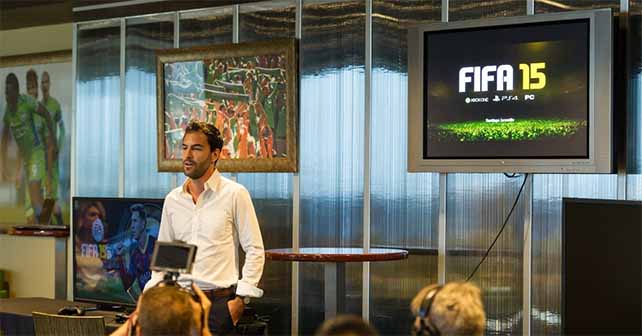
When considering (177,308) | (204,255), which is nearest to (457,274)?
(204,255)

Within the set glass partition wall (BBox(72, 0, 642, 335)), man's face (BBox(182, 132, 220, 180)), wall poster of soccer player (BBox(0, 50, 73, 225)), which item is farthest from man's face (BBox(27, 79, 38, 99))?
man's face (BBox(182, 132, 220, 180))

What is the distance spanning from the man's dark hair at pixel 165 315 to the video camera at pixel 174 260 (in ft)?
0.94

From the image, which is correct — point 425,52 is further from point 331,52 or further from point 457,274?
point 457,274

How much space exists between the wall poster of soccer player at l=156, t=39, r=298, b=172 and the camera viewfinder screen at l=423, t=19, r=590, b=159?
107 centimetres

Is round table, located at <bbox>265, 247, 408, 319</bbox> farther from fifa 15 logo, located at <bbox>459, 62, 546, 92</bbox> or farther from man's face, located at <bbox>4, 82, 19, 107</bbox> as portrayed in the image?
man's face, located at <bbox>4, 82, 19, 107</bbox>

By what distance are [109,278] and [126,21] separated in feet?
6.23

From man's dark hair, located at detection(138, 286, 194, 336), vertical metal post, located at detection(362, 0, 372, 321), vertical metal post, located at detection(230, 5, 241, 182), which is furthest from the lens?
vertical metal post, located at detection(230, 5, 241, 182)

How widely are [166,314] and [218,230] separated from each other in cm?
189

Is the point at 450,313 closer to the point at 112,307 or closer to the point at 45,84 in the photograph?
the point at 112,307

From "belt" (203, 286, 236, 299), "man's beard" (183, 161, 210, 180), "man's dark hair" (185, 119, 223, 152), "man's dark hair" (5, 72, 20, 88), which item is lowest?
"belt" (203, 286, 236, 299)

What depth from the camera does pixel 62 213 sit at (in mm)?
8703

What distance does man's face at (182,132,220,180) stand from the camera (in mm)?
4453

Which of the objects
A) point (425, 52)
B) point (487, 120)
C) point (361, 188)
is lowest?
point (361, 188)

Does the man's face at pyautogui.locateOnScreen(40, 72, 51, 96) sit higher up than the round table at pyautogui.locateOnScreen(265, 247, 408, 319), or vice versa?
the man's face at pyautogui.locateOnScreen(40, 72, 51, 96)
